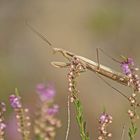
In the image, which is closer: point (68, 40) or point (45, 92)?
point (45, 92)

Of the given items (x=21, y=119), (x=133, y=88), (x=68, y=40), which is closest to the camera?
(x=21, y=119)

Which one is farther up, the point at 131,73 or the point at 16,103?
the point at 131,73

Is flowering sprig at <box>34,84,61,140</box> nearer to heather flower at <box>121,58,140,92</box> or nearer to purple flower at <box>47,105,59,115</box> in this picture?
purple flower at <box>47,105,59,115</box>

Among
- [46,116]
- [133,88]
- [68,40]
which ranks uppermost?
[68,40]

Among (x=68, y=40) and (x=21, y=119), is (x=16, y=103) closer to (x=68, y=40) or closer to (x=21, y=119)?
(x=21, y=119)

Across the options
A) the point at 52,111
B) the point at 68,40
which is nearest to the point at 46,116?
the point at 52,111

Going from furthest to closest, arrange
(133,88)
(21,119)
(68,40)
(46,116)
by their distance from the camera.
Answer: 1. (68,40)
2. (133,88)
3. (21,119)
4. (46,116)

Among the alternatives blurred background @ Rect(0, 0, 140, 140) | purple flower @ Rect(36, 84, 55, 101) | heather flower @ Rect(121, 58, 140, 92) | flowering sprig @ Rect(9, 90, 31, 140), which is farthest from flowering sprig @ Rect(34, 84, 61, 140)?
blurred background @ Rect(0, 0, 140, 140)

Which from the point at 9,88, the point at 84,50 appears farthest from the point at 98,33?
the point at 9,88

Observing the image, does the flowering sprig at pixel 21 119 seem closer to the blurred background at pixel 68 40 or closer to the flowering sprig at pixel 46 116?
the flowering sprig at pixel 46 116
